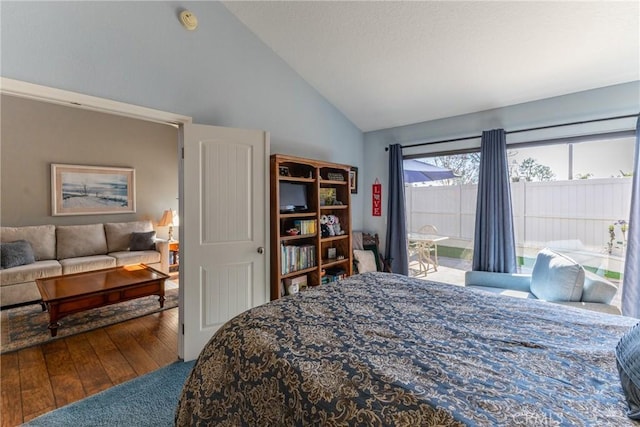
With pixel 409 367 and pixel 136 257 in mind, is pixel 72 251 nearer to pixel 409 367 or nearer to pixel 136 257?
pixel 136 257

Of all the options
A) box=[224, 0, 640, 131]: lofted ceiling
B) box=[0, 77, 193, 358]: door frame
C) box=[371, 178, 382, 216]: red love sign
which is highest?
box=[224, 0, 640, 131]: lofted ceiling

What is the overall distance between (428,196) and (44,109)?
224 inches

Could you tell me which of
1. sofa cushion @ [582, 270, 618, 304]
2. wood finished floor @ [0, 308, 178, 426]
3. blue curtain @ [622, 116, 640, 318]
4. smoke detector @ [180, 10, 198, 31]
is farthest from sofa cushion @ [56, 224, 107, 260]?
blue curtain @ [622, 116, 640, 318]

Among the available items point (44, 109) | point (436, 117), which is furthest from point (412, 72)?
point (44, 109)

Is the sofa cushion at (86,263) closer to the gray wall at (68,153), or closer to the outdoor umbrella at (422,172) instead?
the gray wall at (68,153)

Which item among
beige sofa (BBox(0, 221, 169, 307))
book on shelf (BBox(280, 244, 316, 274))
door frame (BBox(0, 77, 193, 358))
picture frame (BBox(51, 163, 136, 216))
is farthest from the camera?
picture frame (BBox(51, 163, 136, 216))

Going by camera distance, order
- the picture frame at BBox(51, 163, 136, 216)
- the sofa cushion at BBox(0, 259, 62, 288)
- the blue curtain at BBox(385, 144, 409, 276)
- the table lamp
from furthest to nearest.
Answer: the table lamp → the picture frame at BBox(51, 163, 136, 216) → the blue curtain at BBox(385, 144, 409, 276) → the sofa cushion at BBox(0, 259, 62, 288)

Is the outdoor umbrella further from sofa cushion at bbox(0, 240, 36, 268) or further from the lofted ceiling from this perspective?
sofa cushion at bbox(0, 240, 36, 268)

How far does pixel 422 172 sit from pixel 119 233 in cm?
487

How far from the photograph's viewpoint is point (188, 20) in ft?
8.03

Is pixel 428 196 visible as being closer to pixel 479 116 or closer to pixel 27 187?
pixel 479 116

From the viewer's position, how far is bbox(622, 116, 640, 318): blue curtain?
2.48 m

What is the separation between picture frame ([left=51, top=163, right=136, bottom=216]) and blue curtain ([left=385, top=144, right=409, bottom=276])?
4503mm

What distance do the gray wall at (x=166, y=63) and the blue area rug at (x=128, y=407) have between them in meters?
2.07
